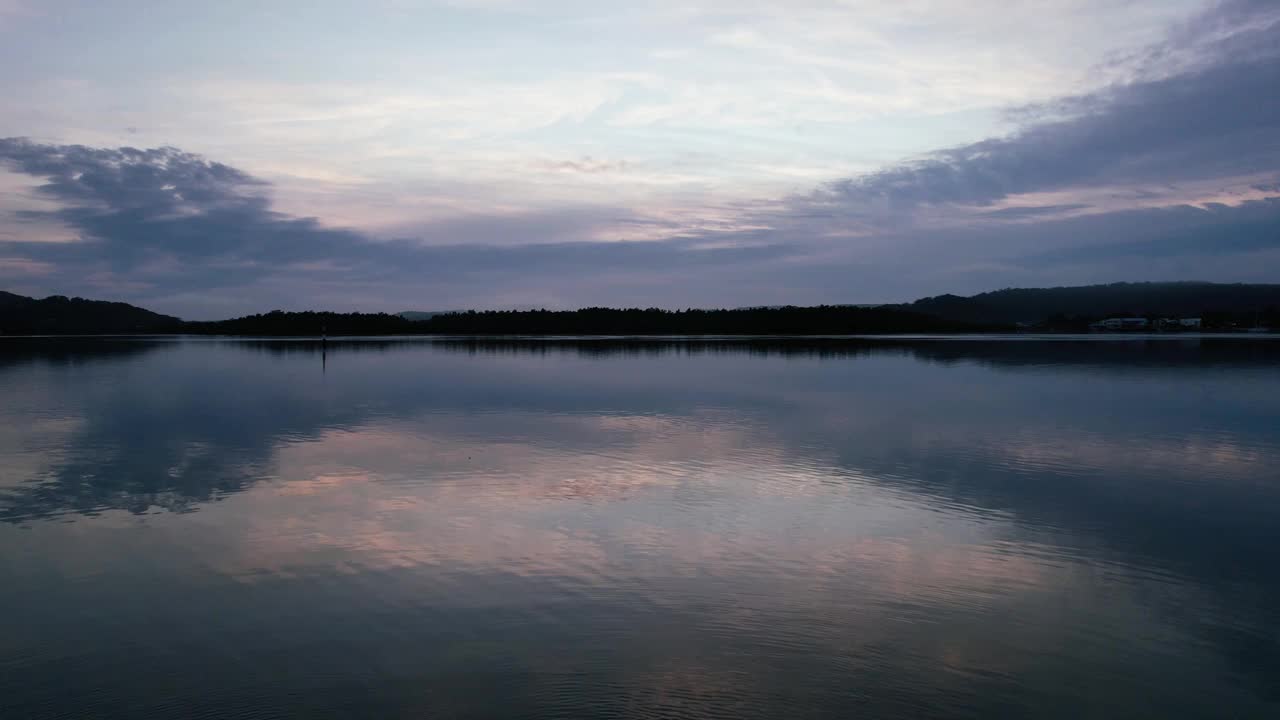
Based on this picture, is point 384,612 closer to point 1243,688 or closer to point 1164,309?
point 1243,688

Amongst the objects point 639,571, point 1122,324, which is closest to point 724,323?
point 1122,324

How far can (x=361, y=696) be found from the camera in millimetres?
5590

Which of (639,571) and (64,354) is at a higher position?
(64,354)

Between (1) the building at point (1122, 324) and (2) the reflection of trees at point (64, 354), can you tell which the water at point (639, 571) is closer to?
(2) the reflection of trees at point (64, 354)

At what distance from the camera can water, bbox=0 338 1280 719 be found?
5738mm

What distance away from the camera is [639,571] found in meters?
8.17

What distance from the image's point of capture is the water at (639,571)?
574 cm

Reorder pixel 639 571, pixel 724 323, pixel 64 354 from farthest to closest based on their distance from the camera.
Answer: pixel 724 323 < pixel 64 354 < pixel 639 571

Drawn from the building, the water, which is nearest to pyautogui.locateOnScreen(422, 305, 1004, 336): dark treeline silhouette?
the building

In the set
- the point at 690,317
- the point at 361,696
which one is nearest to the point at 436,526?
the point at 361,696

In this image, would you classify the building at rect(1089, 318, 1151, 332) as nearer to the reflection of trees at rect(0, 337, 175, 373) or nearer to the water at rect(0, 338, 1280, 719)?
the water at rect(0, 338, 1280, 719)

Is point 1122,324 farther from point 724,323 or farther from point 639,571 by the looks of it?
point 639,571

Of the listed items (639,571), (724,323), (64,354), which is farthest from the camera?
(724,323)

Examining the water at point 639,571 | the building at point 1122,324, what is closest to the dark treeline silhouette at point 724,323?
the building at point 1122,324
